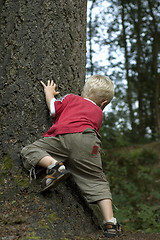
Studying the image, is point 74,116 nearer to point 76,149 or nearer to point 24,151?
point 76,149

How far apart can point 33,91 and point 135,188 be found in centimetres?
513

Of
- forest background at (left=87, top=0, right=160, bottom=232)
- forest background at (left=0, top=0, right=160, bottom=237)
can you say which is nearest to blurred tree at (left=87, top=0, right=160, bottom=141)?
forest background at (left=87, top=0, right=160, bottom=232)

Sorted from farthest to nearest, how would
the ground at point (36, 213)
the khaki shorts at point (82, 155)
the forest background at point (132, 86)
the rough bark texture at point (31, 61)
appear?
the forest background at point (132, 86) → the rough bark texture at point (31, 61) → the khaki shorts at point (82, 155) → the ground at point (36, 213)

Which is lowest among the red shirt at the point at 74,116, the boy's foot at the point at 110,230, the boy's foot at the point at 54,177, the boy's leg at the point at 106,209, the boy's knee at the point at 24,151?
the boy's foot at the point at 110,230

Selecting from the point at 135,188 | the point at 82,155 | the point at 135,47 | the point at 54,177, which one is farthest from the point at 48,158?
the point at 135,47

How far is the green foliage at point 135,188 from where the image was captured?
4695 mm

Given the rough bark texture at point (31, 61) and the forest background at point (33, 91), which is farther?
the rough bark texture at point (31, 61)

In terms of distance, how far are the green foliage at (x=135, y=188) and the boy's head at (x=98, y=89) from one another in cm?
221

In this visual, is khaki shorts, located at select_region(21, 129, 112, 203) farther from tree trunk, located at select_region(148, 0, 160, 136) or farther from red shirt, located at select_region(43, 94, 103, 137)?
tree trunk, located at select_region(148, 0, 160, 136)

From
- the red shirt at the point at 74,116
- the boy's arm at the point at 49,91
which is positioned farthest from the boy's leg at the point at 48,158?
the boy's arm at the point at 49,91

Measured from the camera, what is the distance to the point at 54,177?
230cm

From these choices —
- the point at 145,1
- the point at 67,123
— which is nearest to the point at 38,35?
the point at 67,123

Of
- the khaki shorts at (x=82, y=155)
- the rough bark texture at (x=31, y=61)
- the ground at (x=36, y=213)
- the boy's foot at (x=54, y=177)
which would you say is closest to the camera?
the ground at (x=36, y=213)

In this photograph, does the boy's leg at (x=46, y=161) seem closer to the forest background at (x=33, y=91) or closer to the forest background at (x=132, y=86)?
the forest background at (x=33, y=91)
